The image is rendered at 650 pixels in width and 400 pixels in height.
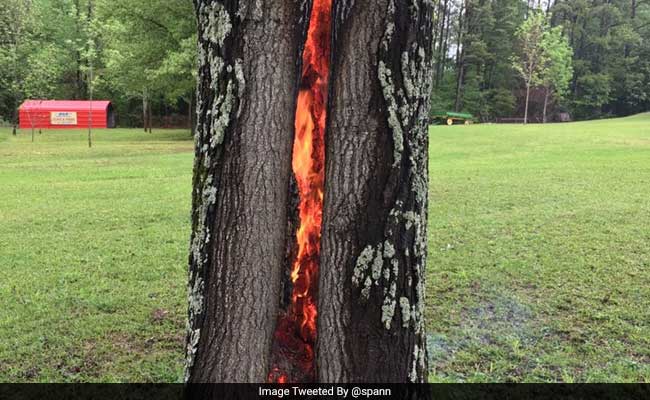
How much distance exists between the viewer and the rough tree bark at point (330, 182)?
5.30 feet

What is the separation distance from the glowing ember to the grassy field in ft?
3.81

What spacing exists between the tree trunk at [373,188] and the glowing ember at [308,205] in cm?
9

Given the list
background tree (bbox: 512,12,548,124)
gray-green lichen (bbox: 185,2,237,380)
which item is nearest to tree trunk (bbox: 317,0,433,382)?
gray-green lichen (bbox: 185,2,237,380)

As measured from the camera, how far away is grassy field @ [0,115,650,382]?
9.60ft

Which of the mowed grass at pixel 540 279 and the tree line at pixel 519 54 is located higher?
the tree line at pixel 519 54

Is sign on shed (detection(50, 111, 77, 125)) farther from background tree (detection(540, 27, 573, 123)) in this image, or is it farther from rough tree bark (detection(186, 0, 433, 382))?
rough tree bark (detection(186, 0, 433, 382))

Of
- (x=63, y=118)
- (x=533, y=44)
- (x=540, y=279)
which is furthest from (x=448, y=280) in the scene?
(x=533, y=44)

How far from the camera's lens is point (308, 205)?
5.81 ft

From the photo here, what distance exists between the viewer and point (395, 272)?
1656mm

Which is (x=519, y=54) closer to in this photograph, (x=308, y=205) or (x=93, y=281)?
(x=93, y=281)

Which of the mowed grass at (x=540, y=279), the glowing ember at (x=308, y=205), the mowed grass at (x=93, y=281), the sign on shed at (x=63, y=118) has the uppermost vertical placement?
the sign on shed at (x=63, y=118)

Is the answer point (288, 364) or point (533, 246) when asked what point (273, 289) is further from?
point (533, 246)

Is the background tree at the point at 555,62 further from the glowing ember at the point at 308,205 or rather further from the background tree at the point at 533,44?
the glowing ember at the point at 308,205
